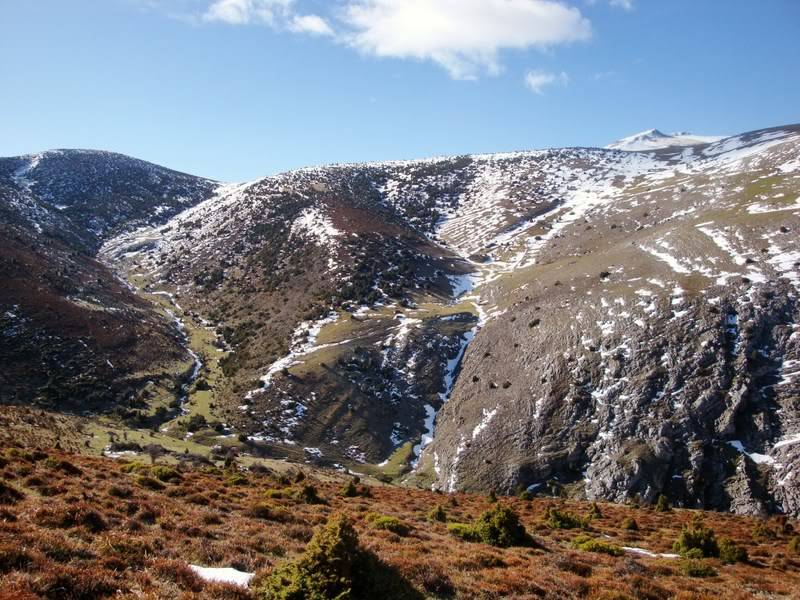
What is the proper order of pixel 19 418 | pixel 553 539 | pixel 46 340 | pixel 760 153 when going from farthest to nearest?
pixel 760 153 < pixel 46 340 < pixel 19 418 < pixel 553 539

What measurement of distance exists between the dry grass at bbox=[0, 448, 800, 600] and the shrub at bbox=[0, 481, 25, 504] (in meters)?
0.06

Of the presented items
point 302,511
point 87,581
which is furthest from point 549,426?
point 87,581

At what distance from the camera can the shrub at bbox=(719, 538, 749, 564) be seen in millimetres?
21594

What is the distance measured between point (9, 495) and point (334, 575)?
11.3 m

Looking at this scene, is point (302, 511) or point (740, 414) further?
point (740, 414)

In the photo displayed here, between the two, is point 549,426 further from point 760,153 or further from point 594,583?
point 760,153

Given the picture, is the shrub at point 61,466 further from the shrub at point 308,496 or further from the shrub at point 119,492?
the shrub at point 308,496

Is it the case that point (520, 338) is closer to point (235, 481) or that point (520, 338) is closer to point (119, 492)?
point (235, 481)

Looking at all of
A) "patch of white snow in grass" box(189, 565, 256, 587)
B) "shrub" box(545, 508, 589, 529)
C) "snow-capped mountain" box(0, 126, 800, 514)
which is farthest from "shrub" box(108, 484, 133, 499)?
"snow-capped mountain" box(0, 126, 800, 514)

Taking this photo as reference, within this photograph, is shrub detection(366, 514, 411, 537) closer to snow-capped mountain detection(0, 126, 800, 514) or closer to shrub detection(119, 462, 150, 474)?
shrub detection(119, 462, 150, 474)

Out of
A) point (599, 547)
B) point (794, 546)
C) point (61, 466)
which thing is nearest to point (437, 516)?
point (599, 547)

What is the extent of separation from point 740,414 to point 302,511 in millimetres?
42563

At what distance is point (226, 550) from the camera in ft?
40.4

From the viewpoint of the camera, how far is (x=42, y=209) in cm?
12088
